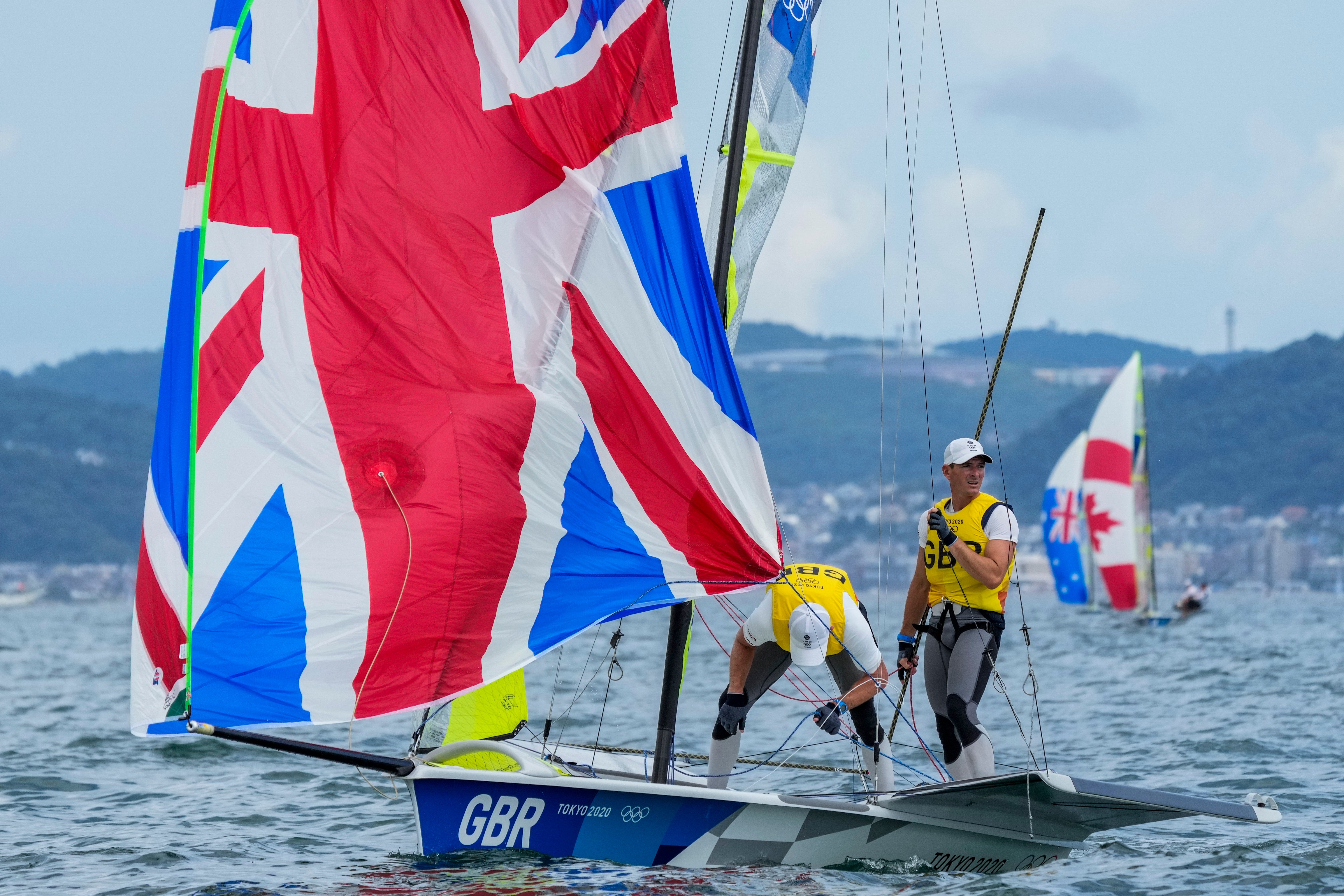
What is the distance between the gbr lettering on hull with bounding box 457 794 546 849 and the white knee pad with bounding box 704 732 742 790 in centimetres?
115

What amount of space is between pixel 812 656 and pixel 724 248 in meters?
2.01

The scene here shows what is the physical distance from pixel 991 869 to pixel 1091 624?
37110mm

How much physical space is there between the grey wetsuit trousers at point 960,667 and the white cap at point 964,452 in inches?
27.7

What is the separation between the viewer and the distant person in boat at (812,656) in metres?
6.66

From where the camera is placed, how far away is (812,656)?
6637 millimetres

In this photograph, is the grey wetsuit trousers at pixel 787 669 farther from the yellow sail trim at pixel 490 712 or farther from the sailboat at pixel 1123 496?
the sailboat at pixel 1123 496

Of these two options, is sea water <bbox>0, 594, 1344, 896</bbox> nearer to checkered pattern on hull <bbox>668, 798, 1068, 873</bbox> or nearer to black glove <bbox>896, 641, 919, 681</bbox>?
checkered pattern on hull <bbox>668, 798, 1068, 873</bbox>

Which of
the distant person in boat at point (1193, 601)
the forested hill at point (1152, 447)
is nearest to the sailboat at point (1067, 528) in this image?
the distant person in boat at point (1193, 601)

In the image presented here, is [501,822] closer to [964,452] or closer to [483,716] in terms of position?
[483,716]

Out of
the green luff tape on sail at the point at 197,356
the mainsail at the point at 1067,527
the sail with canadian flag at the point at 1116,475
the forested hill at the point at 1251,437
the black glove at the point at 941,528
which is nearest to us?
the green luff tape on sail at the point at 197,356

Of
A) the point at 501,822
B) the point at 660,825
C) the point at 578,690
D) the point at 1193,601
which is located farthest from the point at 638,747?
the point at 1193,601

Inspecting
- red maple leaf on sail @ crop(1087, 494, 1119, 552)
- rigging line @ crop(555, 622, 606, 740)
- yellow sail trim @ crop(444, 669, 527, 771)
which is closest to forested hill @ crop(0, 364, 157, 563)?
red maple leaf on sail @ crop(1087, 494, 1119, 552)

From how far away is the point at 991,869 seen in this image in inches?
261

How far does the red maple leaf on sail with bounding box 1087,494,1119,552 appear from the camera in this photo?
37219 mm
